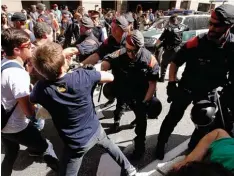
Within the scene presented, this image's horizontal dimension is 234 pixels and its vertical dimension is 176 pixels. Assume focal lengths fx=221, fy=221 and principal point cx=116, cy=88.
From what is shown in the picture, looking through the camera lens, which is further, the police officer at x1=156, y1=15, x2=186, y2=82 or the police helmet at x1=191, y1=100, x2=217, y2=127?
the police officer at x1=156, y1=15, x2=186, y2=82

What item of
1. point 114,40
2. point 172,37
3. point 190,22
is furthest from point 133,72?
point 190,22

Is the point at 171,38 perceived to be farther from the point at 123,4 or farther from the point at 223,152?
the point at 123,4

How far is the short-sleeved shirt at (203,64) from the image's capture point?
2428mm

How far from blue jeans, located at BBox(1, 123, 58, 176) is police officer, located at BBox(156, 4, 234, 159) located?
154 cm

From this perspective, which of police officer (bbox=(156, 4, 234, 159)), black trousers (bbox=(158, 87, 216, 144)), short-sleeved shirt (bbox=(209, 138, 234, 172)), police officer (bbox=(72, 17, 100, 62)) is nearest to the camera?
short-sleeved shirt (bbox=(209, 138, 234, 172))

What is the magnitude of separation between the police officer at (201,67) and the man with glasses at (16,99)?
1.64 meters

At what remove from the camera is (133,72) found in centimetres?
260

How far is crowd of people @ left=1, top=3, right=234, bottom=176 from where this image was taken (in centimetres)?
173

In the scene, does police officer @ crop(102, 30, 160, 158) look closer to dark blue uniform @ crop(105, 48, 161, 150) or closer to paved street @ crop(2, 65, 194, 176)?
dark blue uniform @ crop(105, 48, 161, 150)

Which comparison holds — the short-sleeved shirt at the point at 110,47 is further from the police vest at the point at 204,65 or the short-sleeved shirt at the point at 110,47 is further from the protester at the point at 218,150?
the protester at the point at 218,150

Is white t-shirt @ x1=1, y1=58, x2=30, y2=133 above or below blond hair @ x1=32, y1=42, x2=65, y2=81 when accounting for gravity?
below

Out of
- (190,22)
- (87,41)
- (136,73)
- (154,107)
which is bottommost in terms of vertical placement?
(154,107)

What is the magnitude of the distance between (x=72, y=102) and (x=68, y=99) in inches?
1.9

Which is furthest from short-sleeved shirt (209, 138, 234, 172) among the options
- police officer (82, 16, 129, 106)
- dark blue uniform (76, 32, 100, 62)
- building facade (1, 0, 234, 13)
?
building facade (1, 0, 234, 13)
